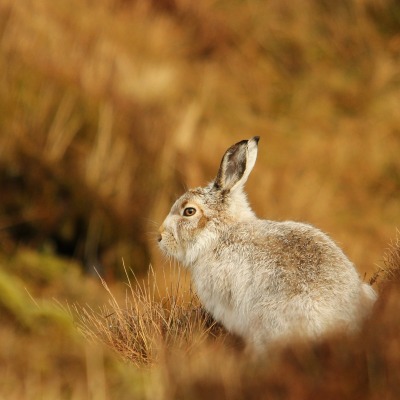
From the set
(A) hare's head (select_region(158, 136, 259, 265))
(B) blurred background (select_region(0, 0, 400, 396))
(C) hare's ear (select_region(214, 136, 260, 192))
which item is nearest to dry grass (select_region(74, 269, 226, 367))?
(A) hare's head (select_region(158, 136, 259, 265))

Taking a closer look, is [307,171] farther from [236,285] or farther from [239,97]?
[236,285]

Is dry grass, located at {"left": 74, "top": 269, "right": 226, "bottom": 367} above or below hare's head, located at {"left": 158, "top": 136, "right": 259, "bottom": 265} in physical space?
below

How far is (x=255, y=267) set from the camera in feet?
18.0

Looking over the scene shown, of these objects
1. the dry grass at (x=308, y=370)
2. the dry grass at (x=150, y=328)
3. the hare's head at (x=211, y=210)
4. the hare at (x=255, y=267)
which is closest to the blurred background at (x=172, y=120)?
the hare's head at (x=211, y=210)

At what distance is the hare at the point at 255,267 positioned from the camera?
4934 millimetres

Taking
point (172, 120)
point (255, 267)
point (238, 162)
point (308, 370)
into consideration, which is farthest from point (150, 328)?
point (172, 120)

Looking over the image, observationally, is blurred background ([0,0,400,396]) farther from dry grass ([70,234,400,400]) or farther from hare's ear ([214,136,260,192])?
dry grass ([70,234,400,400])

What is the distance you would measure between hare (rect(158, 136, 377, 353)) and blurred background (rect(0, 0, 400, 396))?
4.54m

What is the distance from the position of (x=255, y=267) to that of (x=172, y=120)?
8919 millimetres

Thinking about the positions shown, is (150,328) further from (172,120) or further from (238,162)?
(172,120)

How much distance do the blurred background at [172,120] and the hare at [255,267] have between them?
4535 mm

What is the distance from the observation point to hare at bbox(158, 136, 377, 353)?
194 inches

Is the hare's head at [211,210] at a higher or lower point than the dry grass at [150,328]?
higher

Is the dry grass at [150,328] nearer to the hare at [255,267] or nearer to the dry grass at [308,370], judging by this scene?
the hare at [255,267]
